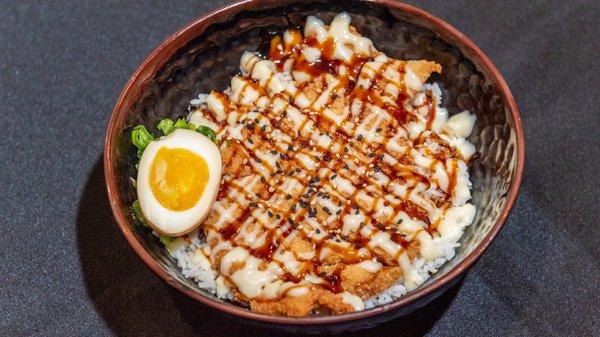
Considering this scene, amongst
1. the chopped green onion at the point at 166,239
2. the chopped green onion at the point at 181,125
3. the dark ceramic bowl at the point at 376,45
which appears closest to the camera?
the dark ceramic bowl at the point at 376,45

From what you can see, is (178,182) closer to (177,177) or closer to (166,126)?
(177,177)

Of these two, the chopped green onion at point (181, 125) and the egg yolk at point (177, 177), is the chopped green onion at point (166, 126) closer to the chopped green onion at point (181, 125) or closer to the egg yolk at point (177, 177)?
the chopped green onion at point (181, 125)

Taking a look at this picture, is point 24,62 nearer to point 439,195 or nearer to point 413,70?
point 413,70

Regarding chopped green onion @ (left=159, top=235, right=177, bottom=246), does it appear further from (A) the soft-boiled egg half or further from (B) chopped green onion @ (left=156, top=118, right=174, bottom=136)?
(B) chopped green onion @ (left=156, top=118, right=174, bottom=136)

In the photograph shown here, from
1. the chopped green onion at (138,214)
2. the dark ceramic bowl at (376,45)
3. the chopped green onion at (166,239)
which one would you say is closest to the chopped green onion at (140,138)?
the dark ceramic bowl at (376,45)

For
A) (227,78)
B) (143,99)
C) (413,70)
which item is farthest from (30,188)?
(413,70)

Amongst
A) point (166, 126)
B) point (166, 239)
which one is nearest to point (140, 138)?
point (166, 126)

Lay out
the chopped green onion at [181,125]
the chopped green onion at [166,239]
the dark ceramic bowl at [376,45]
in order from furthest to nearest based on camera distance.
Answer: the chopped green onion at [181,125]
the chopped green onion at [166,239]
the dark ceramic bowl at [376,45]

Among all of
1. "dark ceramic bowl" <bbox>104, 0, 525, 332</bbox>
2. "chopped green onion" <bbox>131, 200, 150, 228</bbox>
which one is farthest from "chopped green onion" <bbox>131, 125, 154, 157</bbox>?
"chopped green onion" <bbox>131, 200, 150, 228</bbox>
